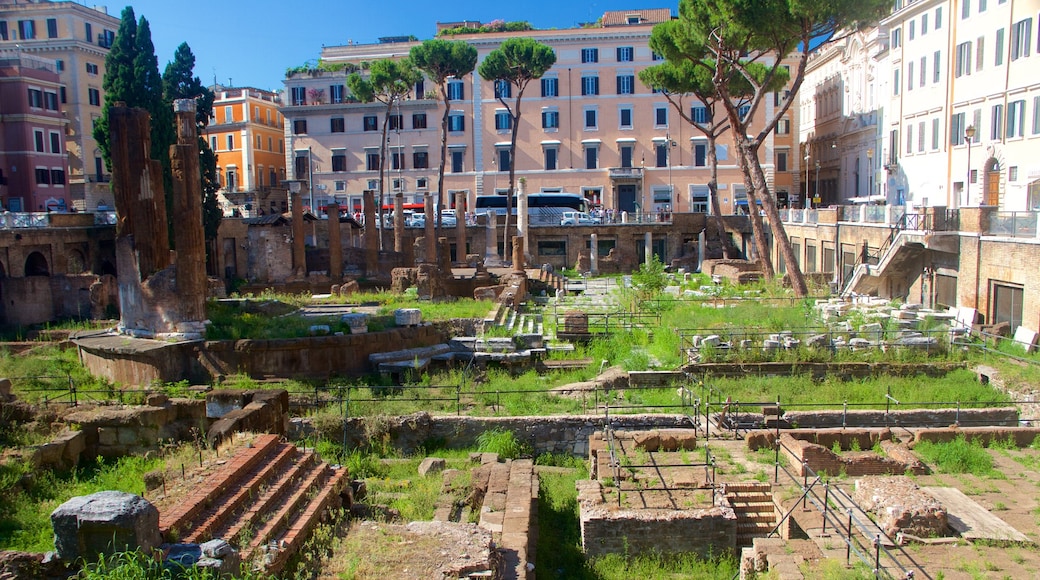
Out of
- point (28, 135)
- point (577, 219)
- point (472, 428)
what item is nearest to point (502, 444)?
point (472, 428)

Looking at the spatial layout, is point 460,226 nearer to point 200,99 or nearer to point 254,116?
point 200,99

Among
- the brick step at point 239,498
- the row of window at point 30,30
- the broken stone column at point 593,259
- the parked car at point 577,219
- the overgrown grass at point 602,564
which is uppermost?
the row of window at point 30,30

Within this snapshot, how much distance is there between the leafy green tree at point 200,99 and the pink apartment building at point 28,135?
7.60 metres

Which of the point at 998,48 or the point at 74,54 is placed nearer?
the point at 998,48

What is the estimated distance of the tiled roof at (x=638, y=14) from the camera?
56.9 m

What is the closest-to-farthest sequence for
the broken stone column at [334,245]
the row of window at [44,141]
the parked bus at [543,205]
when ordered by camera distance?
the broken stone column at [334,245], the row of window at [44,141], the parked bus at [543,205]

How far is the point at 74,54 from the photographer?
4725cm

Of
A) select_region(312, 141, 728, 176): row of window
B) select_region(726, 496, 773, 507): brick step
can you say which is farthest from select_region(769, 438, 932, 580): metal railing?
select_region(312, 141, 728, 176): row of window

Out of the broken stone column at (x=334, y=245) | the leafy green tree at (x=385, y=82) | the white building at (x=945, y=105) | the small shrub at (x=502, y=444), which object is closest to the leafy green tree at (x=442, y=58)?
the leafy green tree at (x=385, y=82)

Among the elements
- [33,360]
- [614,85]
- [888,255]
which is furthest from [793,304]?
[614,85]

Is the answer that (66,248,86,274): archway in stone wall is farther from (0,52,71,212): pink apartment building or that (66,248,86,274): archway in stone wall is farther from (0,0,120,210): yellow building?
(0,0,120,210): yellow building

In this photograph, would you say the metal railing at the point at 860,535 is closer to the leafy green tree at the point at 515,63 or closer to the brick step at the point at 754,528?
the brick step at the point at 754,528

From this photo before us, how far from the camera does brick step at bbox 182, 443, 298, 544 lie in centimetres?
863

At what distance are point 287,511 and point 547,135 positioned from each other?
4766 cm
